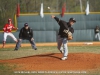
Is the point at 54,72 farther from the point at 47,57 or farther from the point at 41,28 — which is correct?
the point at 41,28

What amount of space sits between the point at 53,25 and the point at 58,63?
70.2ft

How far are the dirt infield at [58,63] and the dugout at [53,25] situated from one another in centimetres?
1749

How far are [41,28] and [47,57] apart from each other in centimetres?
1984

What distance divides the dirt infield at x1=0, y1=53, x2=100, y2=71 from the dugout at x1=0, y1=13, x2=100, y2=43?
1749 centimetres

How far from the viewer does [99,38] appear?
106 feet

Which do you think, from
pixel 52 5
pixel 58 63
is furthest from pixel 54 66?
pixel 52 5

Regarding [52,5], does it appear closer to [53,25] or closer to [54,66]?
[53,25]

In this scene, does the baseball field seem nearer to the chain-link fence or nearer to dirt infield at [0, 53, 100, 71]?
dirt infield at [0, 53, 100, 71]

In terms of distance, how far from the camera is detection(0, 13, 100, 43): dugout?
3078cm

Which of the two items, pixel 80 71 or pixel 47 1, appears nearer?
pixel 80 71

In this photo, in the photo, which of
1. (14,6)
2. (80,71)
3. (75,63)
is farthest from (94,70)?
(14,6)

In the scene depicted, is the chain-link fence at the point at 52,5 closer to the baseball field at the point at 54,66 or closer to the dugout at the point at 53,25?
the dugout at the point at 53,25

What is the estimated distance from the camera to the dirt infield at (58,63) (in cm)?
1085

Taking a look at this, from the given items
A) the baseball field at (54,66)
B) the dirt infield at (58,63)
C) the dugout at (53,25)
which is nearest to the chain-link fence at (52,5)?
the dugout at (53,25)
